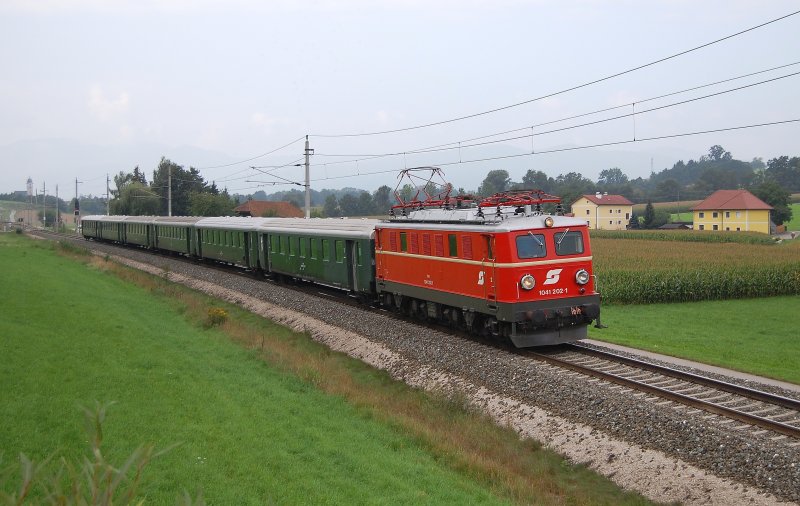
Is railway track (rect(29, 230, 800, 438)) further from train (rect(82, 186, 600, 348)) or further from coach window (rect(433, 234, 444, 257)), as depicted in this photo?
coach window (rect(433, 234, 444, 257))

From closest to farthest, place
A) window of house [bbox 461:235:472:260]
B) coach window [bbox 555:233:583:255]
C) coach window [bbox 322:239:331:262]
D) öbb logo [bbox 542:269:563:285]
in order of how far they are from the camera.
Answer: öbb logo [bbox 542:269:563:285]
coach window [bbox 555:233:583:255]
window of house [bbox 461:235:472:260]
coach window [bbox 322:239:331:262]

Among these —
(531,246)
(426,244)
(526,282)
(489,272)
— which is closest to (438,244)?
(426,244)

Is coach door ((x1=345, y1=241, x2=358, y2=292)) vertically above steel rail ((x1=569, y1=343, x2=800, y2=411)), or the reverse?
coach door ((x1=345, y1=241, x2=358, y2=292))

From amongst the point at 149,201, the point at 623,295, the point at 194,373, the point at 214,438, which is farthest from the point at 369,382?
the point at 149,201

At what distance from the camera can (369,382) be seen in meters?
18.3

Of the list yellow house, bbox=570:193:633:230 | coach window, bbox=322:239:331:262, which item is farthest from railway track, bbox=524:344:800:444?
yellow house, bbox=570:193:633:230

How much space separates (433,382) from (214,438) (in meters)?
7.23

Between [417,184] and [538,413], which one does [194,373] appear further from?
[417,184]

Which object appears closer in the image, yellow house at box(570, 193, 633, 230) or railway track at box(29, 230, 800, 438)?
railway track at box(29, 230, 800, 438)

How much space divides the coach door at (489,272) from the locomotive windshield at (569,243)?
1671 mm

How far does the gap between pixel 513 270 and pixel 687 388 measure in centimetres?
480

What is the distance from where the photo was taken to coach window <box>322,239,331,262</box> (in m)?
29.8

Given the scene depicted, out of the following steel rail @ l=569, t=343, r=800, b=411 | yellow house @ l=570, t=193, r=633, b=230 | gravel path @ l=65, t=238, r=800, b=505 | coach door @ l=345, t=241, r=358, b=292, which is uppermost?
yellow house @ l=570, t=193, r=633, b=230

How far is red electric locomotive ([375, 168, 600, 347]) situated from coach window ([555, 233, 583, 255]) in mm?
25
